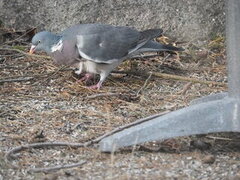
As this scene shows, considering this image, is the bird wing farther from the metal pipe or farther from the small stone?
the small stone

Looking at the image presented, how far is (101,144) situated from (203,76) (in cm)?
154

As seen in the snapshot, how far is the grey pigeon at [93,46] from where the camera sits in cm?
440

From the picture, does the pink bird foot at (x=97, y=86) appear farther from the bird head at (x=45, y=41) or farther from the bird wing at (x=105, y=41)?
the bird head at (x=45, y=41)

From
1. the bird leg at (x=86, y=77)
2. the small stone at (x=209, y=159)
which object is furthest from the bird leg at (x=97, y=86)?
the small stone at (x=209, y=159)

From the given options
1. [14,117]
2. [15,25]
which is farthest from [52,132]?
[15,25]

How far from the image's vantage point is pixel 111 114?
13.0 feet

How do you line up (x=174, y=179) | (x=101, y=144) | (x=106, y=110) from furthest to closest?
(x=106, y=110) < (x=101, y=144) < (x=174, y=179)

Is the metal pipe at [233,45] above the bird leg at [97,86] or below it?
above

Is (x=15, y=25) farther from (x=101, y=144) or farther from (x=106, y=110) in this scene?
(x=101, y=144)

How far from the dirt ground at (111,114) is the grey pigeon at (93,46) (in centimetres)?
14

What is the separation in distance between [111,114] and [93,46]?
1.98 feet

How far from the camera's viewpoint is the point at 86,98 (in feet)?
13.9

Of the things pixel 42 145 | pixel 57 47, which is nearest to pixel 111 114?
pixel 42 145

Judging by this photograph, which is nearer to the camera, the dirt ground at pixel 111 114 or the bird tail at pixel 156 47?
the dirt ground at pixel 111 114
